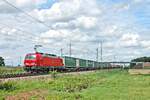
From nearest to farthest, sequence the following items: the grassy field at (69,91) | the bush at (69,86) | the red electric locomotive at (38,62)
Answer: the grassy field at (69,91) < the bush at (69,86) < the red electric locomotive at (38,62)

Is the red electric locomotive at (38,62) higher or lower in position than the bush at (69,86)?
higher

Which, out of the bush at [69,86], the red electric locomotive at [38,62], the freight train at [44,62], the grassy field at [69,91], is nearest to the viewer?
the grassy field at [69,91]

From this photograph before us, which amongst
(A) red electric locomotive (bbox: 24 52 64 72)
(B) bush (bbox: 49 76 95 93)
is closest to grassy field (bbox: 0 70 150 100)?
(B) bush (bbox: 49 76 95 93)

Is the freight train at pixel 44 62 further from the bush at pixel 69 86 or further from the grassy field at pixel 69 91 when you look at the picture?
the grassy field at pixel 69 91

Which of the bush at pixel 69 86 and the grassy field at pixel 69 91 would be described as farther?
the bush at pixel 69 86

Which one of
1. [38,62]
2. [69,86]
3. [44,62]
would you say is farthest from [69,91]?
[44,62]

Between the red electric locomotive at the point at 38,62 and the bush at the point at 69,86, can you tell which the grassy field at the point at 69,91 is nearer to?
the bush at the point at 69,86

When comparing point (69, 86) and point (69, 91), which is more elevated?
point (69, 86)

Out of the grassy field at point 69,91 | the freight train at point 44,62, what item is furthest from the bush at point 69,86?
the freight train at point 44,62

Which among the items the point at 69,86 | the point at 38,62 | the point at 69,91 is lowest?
the point at 69,91

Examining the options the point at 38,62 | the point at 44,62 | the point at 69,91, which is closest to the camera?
the point at 69,91

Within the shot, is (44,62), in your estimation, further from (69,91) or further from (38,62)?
(69,91)

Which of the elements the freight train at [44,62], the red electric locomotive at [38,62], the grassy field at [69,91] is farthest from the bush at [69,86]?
the freight train at [44,62]

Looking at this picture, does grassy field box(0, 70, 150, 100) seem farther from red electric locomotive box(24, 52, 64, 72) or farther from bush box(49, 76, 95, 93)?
red electric locomotive box(24, 52, 64, 72)
